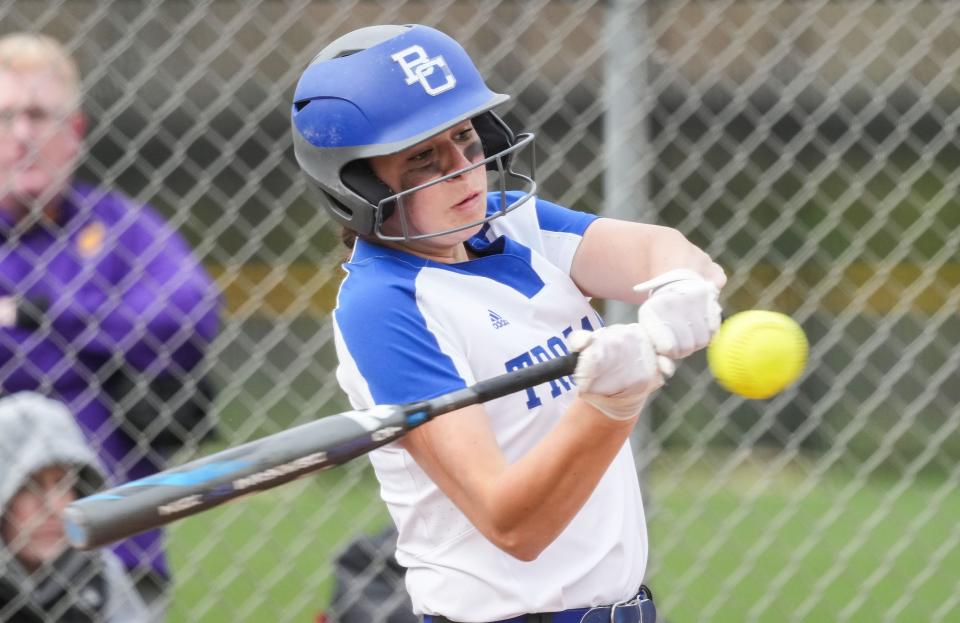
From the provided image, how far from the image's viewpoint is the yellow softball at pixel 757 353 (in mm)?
2006

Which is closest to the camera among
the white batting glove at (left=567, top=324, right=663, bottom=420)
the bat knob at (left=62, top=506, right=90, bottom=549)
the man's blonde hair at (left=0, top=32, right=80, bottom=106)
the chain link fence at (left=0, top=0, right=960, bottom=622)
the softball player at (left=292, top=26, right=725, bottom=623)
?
the bat knob at (left=62, top=506, right=90, bottom=549)

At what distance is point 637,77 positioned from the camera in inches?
119

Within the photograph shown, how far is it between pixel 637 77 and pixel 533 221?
0.93 metres

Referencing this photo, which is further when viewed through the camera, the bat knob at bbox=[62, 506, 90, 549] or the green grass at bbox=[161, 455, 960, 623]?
the green grass at bbox=[161, 455, 960, 623]

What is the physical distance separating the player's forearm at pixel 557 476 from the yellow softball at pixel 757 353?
295 mm

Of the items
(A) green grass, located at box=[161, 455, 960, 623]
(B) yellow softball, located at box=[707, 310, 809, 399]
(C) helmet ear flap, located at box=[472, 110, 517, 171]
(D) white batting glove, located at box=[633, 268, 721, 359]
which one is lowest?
(A) green grass, located at box=[161, 455, 960, 623]

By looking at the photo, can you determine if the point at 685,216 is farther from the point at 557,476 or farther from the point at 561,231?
the point at 557,476

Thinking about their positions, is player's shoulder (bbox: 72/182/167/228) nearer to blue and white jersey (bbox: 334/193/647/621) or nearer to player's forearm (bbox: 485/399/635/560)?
blue and white jersey (bbox: 334/193/647/621)

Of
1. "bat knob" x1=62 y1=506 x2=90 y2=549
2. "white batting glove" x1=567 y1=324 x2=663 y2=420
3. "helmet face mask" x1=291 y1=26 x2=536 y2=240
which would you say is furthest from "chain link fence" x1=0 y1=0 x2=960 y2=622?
"bat knob" x1=62 y1=506 x2=90 y2=549

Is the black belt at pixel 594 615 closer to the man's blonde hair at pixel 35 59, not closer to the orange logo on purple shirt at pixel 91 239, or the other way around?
the orange logo on purple shirt at pixel 91 239

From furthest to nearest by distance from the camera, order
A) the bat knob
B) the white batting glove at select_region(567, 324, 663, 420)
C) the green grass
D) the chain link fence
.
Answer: the green grass < the chain link fence < the white batting glove at select_region(567, 324, 663, 420) < the bat knob

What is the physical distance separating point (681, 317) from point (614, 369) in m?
0.16

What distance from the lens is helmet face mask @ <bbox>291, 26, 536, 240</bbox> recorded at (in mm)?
1948

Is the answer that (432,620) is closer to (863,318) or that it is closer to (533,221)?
(533,221)
